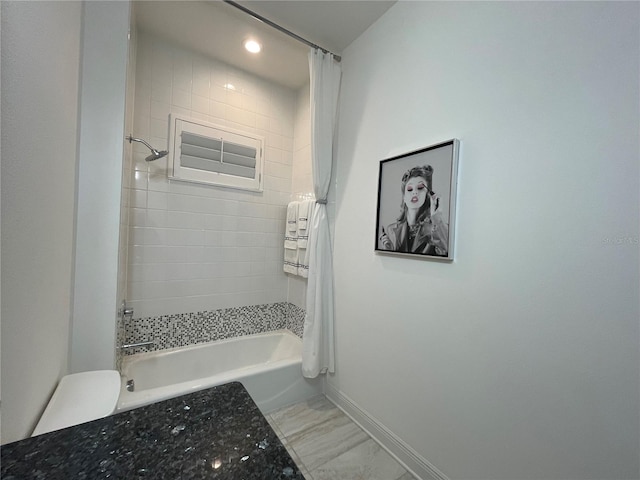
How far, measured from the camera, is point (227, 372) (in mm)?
1913

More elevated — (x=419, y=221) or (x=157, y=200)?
(x=157, y=200)

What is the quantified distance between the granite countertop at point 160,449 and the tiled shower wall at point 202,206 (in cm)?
170

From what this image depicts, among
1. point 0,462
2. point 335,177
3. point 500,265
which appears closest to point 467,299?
point 500,265

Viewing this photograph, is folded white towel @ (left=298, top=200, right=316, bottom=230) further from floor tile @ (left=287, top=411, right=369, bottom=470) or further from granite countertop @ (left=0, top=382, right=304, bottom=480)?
granite countertop @ (left=0, top=382, right=304, bottom=480)

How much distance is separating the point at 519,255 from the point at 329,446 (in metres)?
1.47

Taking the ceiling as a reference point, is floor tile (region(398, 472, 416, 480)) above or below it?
below

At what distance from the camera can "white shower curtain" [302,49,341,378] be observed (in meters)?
1.92

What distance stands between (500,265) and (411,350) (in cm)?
64

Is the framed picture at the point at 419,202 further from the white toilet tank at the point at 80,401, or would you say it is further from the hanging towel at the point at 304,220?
the white toilet tank at the point at 80,401

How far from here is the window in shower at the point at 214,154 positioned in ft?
6.84

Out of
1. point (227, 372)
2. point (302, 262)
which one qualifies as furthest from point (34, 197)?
point (302, 262)

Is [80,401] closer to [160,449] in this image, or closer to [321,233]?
[160,449]

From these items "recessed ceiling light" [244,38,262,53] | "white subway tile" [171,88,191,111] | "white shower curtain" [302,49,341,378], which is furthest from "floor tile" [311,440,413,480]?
"recessed ceiling light" [244,38,262,53]

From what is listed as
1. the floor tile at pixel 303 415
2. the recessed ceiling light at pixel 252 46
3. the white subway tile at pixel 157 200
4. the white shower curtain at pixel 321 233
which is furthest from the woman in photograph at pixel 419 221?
the white subway tile at pixel 157 200
